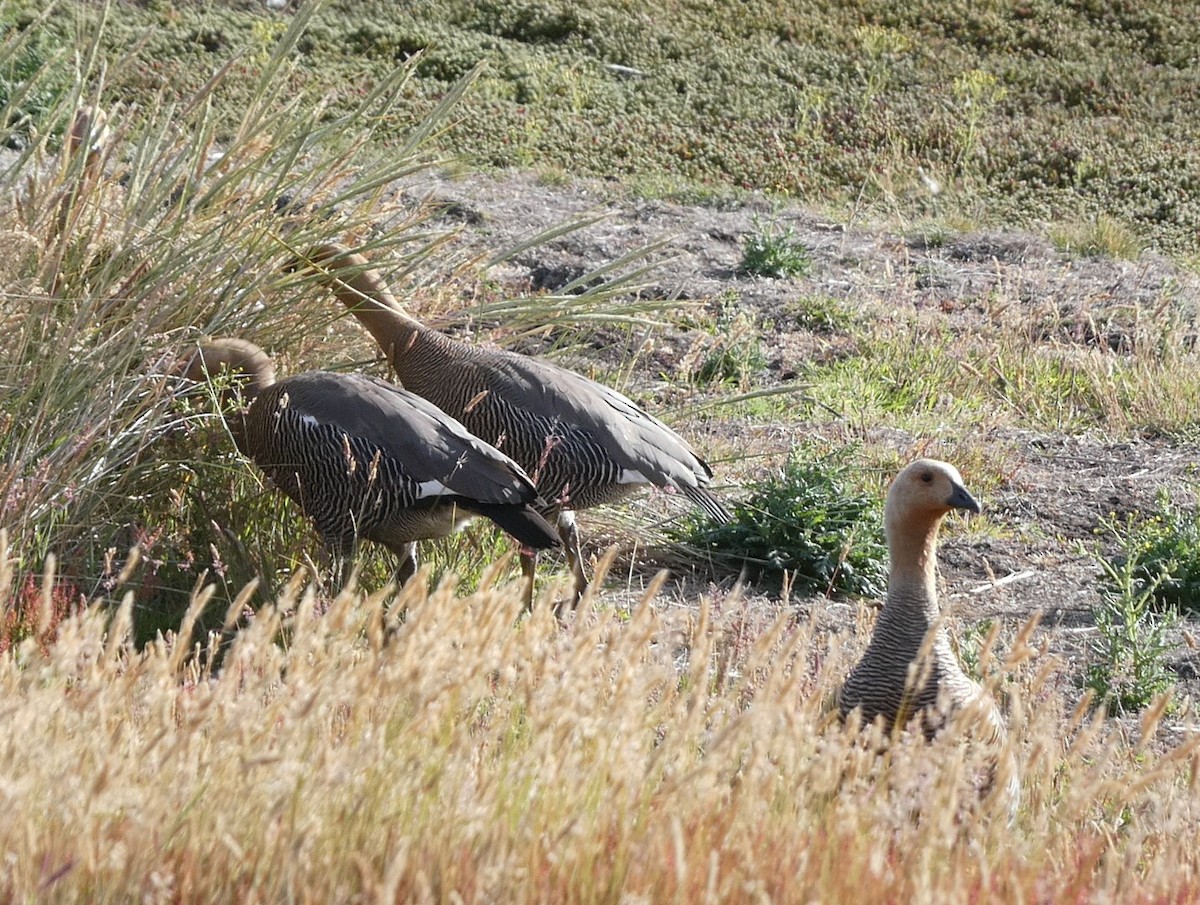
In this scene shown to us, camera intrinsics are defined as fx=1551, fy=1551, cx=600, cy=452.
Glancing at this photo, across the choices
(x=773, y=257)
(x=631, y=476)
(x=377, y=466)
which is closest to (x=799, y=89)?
(x=773, y=257)

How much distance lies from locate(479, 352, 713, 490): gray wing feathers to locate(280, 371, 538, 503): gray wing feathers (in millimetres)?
590

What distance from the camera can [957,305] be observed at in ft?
33.6

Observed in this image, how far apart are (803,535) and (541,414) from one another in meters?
1.10

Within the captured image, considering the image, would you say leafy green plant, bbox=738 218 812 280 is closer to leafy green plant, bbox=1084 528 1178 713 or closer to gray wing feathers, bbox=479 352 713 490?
gray wing feathers, bbox=479 352 713 490

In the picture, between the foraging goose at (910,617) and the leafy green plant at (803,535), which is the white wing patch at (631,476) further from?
the foraging goose at (910,617)

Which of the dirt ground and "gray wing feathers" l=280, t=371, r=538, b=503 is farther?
the dirt ground

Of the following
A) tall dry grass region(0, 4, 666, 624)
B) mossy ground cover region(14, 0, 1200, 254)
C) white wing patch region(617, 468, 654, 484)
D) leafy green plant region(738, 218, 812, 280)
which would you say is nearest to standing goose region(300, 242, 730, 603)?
white wing patch region(617, 468, 654, 484)

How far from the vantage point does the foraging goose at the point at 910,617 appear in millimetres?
3883

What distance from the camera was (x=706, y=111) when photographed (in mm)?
16328

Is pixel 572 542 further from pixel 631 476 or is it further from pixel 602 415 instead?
pixel 602 415

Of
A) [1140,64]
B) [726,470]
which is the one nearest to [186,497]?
[726,470]

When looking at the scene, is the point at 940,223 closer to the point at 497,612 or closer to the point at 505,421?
the point at 505,421

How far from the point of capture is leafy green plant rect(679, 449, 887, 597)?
5922mm

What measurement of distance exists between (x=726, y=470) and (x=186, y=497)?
105 inches
